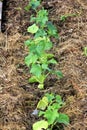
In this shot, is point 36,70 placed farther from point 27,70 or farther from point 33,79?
point 27,70

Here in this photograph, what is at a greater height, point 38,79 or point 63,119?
point 38,79

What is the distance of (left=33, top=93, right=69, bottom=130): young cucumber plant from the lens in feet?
9.02

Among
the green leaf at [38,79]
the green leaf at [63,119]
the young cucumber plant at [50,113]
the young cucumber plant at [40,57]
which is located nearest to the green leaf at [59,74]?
the young cucumber plant at [40,57]

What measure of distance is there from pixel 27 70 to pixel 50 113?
81 centimetres

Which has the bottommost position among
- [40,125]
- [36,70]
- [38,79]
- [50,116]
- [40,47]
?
[40,125]

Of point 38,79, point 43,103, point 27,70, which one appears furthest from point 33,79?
A: point 43,103

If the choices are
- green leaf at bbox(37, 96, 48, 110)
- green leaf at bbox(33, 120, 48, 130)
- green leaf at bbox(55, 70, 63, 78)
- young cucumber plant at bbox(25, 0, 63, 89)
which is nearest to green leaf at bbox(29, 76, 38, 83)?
young cucumber plant at bbox(25, 0, 63, 89)

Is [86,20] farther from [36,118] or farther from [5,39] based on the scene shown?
[36,118]

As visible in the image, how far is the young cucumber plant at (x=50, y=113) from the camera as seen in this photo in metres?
2.75

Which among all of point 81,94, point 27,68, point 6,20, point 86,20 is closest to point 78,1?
point 86,20

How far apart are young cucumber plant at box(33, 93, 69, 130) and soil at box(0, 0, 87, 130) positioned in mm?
97

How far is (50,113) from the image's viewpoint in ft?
9.04

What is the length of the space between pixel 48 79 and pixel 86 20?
1.07m

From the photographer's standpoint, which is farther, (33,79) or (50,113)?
(33,79)
